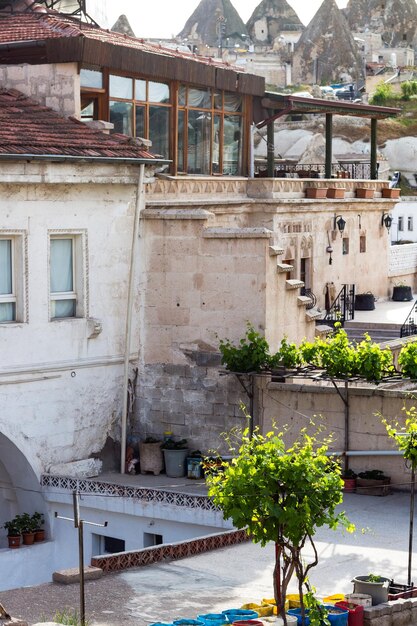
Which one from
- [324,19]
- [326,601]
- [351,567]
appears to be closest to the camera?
[326,601]

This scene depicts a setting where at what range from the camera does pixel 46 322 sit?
78.3 ft

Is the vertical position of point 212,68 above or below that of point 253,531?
above

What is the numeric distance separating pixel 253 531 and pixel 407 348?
779 cm

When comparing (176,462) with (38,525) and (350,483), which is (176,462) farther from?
(350,483)

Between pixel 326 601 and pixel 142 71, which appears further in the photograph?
pixel 142 71

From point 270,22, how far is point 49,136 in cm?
13199

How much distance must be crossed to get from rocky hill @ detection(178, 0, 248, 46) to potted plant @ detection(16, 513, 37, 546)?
12496 cm

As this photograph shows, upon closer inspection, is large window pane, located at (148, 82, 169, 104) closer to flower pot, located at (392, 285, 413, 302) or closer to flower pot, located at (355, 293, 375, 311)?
flower pot, located at (355, 293, 375, 311)

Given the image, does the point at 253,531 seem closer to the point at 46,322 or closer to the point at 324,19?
the point at 46,322

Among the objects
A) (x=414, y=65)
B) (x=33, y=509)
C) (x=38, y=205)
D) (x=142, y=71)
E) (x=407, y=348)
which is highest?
(x=414, y=65)

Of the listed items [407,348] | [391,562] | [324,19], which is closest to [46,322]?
[407,348]

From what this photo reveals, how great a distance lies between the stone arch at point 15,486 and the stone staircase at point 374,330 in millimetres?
9425

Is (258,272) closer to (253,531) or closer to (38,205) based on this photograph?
(38,205)

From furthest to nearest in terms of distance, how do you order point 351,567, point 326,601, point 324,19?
1. point 324,19
2. point 351,567
3. point 326,601
